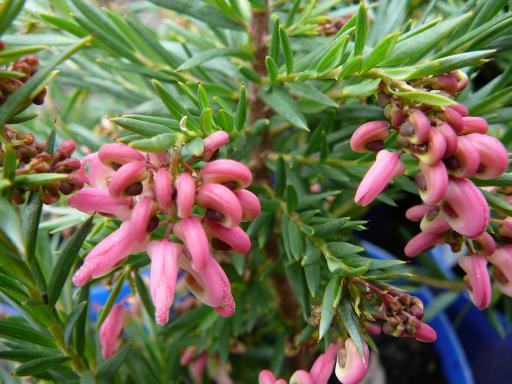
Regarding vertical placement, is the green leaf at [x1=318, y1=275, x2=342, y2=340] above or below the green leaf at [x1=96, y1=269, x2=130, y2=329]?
above

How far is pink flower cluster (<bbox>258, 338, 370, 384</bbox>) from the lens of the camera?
38 centimetres

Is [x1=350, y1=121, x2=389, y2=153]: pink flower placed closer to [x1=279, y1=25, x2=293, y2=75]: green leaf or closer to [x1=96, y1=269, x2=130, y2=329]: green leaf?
[x1=279, y1=25, x2=293, y2=75]: green leaf

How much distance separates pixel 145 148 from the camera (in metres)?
0.31

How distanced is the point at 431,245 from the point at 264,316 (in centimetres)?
41

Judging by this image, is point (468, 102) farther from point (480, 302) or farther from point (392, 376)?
point (392, 376)

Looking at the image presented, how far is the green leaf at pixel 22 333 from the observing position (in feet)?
1.41

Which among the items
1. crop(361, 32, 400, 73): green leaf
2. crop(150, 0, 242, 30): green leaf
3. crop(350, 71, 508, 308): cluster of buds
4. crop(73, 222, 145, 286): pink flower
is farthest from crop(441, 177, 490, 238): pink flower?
crop(150, 0, 242, 30): green leaf

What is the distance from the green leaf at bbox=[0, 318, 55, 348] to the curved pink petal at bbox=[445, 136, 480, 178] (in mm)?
350

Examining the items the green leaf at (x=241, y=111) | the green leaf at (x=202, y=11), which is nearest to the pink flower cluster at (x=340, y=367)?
the green leaf at (x=241, y=111)

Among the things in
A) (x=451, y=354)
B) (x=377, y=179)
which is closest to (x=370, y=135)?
(x=377, y=179)

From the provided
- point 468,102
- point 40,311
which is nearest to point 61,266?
point 40,311

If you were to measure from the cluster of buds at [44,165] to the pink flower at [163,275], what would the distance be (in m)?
0.07

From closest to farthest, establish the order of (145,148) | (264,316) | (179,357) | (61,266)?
(145,148), (61,266), (179,357), (264,316)

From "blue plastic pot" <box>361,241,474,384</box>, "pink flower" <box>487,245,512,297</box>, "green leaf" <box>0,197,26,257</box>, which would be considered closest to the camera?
"green leaf" <box>0,197,26,257</box>
